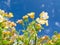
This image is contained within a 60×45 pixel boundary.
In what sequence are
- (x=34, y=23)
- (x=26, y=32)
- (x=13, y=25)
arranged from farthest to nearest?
1. (x=13, y=25)
2. (x=26, y=32)
3. (x=34, y=23)

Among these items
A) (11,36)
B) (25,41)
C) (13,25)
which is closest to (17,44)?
(25,41)

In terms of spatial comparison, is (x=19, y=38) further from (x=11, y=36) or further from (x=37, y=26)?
(x=37, y=26)

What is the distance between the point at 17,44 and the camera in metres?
2.23

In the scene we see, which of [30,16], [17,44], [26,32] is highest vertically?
[30,16]

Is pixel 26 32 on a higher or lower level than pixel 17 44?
higher

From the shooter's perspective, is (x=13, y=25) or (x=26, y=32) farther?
(x=13, y=25)

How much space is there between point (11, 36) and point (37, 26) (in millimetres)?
410

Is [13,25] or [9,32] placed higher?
[13,25]

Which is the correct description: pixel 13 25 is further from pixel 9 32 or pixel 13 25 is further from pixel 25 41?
pixel 25 41

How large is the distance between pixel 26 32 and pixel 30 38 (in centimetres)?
16

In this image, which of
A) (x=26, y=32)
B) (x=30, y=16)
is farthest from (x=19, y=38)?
(x=30, y=16)

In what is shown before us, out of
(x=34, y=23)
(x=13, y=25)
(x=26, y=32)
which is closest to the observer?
(x=34, y=23)

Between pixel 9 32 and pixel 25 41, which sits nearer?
pixel 25 41

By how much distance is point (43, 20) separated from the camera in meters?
2.16
